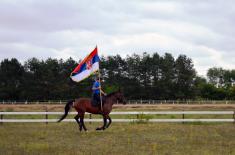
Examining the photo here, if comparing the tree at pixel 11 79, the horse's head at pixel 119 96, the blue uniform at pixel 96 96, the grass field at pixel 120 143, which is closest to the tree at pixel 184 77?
the tree at pixel 11 79

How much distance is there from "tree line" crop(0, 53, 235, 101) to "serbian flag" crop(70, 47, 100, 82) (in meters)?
62.5

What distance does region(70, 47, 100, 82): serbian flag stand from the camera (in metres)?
18.1

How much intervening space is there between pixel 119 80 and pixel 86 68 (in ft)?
232

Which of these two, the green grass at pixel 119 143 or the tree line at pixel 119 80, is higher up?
the tree line at pixel 119 80

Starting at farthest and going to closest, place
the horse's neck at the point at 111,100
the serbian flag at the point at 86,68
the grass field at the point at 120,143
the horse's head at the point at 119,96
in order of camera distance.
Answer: the horse's head at the point at 119,96 → the horse's neck at the point at 111,100 → the serbian flag at the point at 86,68 → the grass field at the point at 120,143

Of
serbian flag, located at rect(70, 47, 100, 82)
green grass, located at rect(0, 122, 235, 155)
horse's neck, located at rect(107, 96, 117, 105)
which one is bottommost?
green grass, located at rect(0, 122, 235, 155)

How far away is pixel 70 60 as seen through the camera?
312ft

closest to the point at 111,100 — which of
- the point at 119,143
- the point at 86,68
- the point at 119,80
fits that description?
the point at 86,68

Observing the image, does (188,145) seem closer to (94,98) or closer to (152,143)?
(152,143)

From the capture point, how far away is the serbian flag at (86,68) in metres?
18.1

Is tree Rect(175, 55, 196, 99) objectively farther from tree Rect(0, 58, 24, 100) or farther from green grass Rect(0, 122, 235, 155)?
green grass Rect(0, 122, 235, 155)

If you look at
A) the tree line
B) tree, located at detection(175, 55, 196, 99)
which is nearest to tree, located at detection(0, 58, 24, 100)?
the tree line

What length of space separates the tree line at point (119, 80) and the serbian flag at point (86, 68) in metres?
62.5

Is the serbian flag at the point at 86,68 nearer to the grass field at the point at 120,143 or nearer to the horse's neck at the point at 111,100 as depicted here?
→ the horse's neck at the point at 111,100
